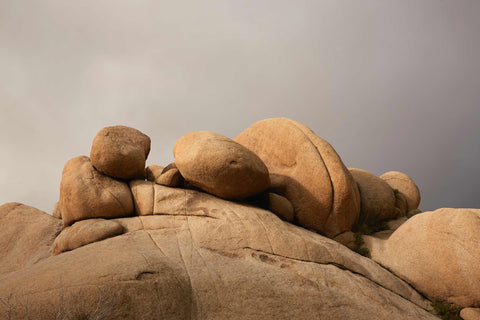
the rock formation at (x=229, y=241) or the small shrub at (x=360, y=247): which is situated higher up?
the rock formation at (x=229, y=241)

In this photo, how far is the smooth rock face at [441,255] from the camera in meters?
6.83

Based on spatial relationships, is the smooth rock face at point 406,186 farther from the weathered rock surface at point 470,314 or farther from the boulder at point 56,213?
the boulder at point 56,213

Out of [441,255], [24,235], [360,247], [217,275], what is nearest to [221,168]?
[217,275]

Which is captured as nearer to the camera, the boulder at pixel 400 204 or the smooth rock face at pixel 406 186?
the boulder at pixel 400 204

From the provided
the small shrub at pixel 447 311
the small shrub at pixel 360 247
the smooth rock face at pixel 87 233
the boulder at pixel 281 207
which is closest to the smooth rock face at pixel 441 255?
→ the small shrub at pixel 447 311

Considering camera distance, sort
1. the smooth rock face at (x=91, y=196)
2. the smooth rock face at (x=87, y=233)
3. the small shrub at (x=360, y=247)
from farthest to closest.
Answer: the small shrub at (x=360, y=247) → the smooth rock face at (x=91, y=196) → the smooth rock face at (x=87, y=233)

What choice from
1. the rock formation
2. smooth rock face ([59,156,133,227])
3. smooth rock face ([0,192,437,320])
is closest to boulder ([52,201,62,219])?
the rock formation

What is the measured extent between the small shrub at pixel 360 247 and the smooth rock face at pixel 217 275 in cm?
110

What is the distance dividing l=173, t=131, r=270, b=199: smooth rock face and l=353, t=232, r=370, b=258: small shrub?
3362mm

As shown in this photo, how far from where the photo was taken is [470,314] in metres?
6.46

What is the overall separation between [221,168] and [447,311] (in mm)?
6217

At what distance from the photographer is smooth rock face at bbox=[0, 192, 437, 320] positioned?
4410 millimetres

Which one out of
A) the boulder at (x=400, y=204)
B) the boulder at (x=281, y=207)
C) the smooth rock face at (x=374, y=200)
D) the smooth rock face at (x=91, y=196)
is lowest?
the boulder at (x=400, y=204)

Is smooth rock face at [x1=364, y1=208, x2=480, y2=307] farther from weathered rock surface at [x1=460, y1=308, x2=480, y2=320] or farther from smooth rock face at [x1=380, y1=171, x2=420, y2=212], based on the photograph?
smooth rock face at [x1=380, y1=171, x2=420, y2=212]
